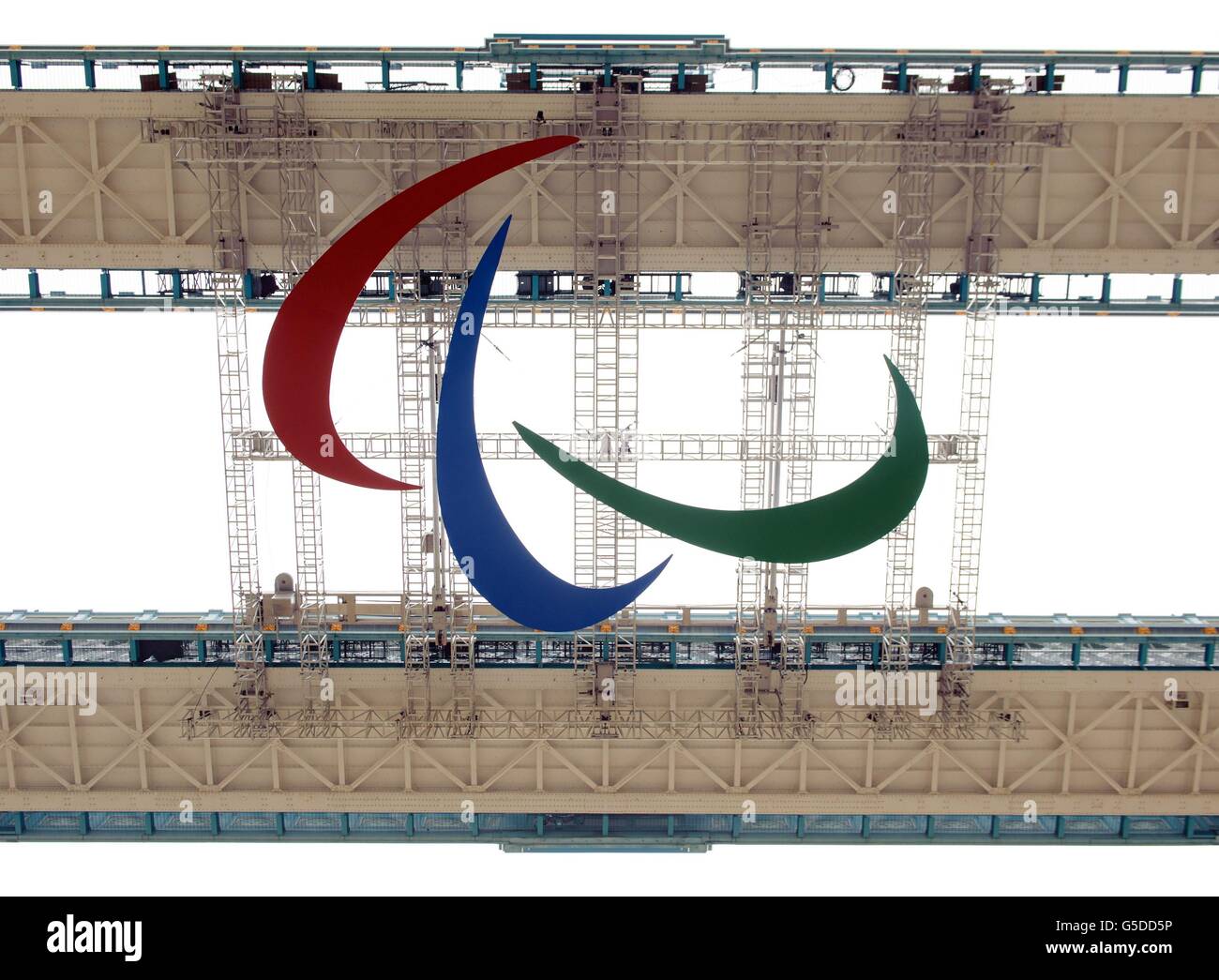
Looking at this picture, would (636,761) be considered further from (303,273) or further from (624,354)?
(303,273)

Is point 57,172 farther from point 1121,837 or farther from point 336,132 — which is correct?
point 1121,837

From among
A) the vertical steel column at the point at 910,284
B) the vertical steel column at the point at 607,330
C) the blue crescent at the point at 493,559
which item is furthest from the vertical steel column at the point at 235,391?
the vertical steel column at the point at 910,284

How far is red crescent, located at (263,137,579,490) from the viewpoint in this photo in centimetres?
1656

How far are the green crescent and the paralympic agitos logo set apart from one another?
0.07 ft

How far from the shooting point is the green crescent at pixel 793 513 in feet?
57.7

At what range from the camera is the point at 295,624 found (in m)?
18.9

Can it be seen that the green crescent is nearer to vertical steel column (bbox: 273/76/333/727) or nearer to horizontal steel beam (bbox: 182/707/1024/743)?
horizontal steel beam (bbox: 182/707/1024/743)

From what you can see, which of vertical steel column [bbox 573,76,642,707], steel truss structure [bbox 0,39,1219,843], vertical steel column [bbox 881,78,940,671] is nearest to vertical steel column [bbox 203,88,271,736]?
steel truss structure [bbox 0,39,1219,843]

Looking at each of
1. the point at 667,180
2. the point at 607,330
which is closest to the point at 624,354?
the point at 607,330

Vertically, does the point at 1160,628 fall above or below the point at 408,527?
below

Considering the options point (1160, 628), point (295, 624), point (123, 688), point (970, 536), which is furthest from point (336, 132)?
point (1160, 628)

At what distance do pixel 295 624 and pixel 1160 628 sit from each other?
64.8 ft

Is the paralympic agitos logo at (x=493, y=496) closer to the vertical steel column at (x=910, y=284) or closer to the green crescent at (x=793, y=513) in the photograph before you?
the green crescent at (x=793, y=513)

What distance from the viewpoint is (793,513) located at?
17750 millimetres
